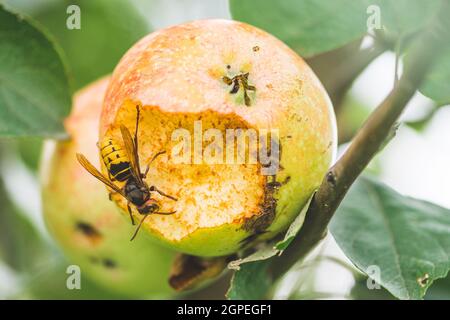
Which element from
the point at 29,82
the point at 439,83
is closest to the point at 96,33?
the point at 29,82

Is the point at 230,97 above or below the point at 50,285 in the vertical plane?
above

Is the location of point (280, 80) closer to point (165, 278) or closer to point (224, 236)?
point (224, 236)

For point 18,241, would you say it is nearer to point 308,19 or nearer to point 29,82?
point 29,82

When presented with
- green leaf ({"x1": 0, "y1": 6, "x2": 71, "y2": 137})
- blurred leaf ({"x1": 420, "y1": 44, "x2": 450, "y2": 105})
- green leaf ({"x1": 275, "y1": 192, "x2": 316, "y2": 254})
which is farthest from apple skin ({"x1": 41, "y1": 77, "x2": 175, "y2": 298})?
blurred leaf ({"x1": 420, "y1": 44, "x2": 450, "y2": 105})

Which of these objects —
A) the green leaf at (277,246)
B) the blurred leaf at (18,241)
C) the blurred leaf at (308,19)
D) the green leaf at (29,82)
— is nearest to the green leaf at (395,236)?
the green leaf at (277,246)

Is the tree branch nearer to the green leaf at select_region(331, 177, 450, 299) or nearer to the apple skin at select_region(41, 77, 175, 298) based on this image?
the green leaf at select_region(331, 177, 450, 299)

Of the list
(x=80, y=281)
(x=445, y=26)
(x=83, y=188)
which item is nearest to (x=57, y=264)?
(x=80, y=281)
